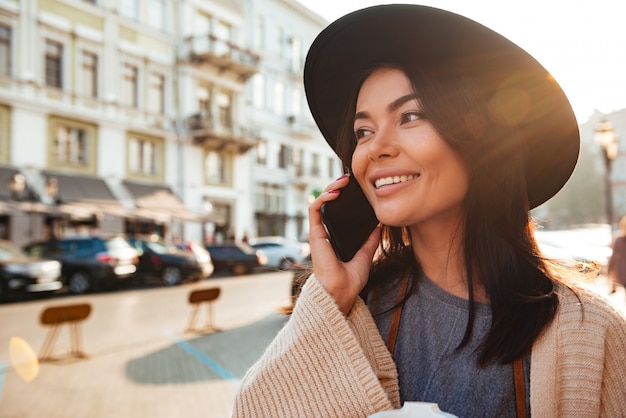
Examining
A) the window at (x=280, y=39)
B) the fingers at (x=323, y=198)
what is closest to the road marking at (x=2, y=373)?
the fingers at (x=323, y=198)

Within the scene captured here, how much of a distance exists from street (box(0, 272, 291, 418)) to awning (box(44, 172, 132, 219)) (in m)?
8.44

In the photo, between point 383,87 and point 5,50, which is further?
point 5,50

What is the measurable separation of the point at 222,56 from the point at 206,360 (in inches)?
919

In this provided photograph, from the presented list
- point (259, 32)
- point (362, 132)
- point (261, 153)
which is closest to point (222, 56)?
point (259, 32)

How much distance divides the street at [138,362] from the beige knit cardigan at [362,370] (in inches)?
55.8

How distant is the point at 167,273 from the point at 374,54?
53.6 ft

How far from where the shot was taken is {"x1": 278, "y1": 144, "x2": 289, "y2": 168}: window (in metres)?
35.7

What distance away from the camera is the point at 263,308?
1201cm

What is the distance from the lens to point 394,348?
1.47 m

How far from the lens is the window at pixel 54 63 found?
2200 centimetres

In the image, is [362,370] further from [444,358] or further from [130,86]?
[130,86]

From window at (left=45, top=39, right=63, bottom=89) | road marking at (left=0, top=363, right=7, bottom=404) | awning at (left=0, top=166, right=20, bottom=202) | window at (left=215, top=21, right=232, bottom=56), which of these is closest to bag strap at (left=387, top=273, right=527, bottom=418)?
road marking at (left=0, top=363, right=7, bottom=404)

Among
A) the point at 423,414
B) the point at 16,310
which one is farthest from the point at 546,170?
the point at 16,310

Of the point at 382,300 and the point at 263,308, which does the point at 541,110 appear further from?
the point at 263,308
